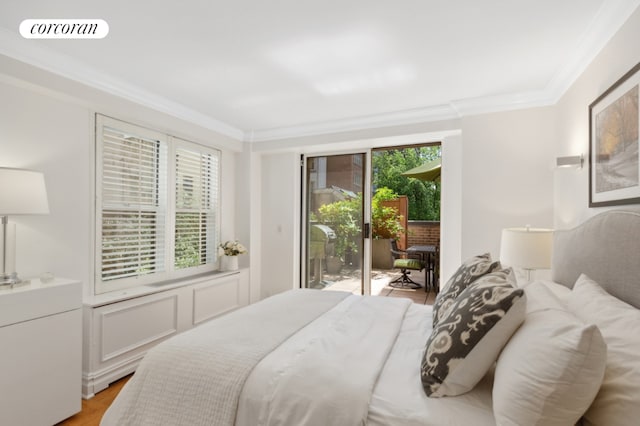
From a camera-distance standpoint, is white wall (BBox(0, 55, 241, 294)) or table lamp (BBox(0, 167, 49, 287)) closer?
table lamp (BBox(0, 167, 49, 287))

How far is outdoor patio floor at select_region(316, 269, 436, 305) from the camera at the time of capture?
4.46 meters

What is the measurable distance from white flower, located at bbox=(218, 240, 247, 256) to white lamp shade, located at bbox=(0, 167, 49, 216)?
2115 millimetres

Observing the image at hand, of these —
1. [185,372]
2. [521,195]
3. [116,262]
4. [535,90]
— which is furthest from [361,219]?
[185,372]

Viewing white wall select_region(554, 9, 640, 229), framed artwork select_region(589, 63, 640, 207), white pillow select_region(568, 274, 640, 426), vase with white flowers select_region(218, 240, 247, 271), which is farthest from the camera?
vase with white flowers select_region(218, 240, 247, 271)

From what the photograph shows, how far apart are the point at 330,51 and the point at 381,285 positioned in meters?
4.67

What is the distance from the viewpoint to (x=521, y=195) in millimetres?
3111

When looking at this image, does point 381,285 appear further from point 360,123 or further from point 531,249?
point 531,249

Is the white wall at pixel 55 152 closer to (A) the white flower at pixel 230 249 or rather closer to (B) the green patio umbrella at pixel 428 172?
(A) the white flower at pixel 230 249

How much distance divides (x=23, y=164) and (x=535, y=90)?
164 inches

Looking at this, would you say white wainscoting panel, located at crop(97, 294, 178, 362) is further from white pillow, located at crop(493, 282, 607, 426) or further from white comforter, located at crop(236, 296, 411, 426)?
white pillow, located at crop(493, 282, 607, 426)

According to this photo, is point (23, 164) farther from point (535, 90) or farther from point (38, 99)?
point (535, 90)

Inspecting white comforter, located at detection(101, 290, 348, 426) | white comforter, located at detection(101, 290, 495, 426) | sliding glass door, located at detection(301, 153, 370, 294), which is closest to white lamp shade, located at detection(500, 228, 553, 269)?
white comforter, located at detection(101, 290, 495, 426)

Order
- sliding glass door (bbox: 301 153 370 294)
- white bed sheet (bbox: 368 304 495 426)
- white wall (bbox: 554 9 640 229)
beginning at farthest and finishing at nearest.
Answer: sliding glass door (bbox: 301 153 370 294) → white wall (bbox: 554 9 640 229) → white bed sheet (bbox: 368 304 495 426)

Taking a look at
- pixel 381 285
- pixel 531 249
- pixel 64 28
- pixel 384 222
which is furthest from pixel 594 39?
pixel 384 222
